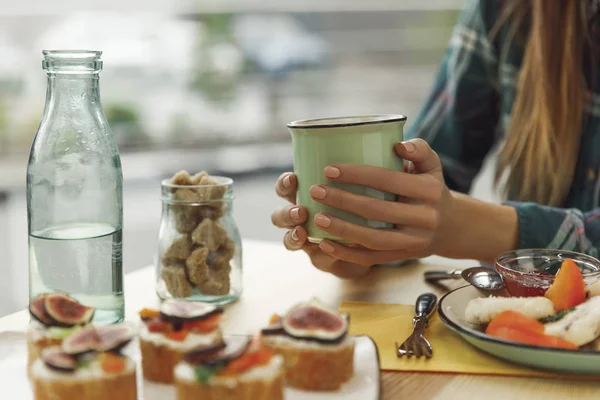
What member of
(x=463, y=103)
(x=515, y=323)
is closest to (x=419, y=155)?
(x=515, y=323)

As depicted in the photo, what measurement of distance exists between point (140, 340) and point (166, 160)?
3.78 metres

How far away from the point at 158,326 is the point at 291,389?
0.49 feet

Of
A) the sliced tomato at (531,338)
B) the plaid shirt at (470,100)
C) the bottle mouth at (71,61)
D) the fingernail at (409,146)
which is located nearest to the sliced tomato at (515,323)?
the sliced tomato at (531,338)

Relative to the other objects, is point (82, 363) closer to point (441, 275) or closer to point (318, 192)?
point (318, 192)

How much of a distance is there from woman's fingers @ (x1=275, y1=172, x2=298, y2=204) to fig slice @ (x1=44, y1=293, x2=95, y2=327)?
1.01 ft

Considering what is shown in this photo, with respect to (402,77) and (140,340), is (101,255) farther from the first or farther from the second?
(402,77)

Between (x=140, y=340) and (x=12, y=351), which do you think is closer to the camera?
(x=140, y=340)

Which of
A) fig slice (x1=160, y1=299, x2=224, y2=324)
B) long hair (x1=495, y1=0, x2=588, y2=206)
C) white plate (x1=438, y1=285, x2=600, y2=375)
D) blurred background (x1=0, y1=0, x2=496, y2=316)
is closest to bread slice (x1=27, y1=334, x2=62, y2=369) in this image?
fig slice (x1=160, y1=299, x2=224, y2=324)

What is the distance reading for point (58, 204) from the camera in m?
0.83

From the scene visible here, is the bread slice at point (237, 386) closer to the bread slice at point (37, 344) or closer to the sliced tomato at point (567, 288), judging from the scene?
the bread slice at point (37, 344)

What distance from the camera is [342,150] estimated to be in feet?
2.61

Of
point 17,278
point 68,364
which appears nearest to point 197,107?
point 17,278

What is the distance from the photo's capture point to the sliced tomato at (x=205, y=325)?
64 cm

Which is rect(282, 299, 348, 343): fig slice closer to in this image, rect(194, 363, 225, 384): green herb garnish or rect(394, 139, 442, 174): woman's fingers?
rect(194, 363, 225, 384): green herb garnish
